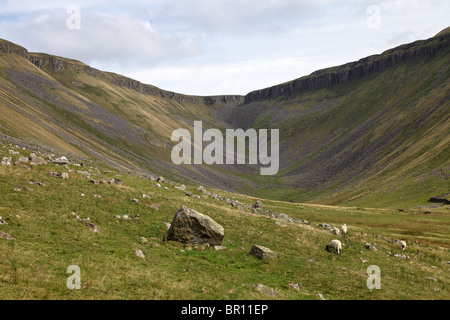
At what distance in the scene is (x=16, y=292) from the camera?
14828mm

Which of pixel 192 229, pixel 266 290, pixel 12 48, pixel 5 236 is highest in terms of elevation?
pixel 12 48

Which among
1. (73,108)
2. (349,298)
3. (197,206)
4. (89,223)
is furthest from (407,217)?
(73,108)

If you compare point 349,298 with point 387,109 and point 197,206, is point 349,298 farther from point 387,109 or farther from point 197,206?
point 387,109

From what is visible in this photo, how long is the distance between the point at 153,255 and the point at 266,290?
8514mm

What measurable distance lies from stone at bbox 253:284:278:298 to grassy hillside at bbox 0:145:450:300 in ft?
1.20

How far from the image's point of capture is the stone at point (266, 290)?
20156 mm

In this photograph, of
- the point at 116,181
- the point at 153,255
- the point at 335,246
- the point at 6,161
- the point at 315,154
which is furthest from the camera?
the point at 315,154

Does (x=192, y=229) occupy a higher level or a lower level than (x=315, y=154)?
lower

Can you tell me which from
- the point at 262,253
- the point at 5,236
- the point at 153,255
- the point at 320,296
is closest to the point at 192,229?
the point at 153,255

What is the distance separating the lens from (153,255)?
23.6m

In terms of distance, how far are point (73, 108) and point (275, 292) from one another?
155 metres

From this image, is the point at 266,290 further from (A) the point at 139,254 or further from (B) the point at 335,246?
(B) the point at 335,246

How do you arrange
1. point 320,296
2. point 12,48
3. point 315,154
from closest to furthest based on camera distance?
point 320,296 → point 12,48 → point 315,154
